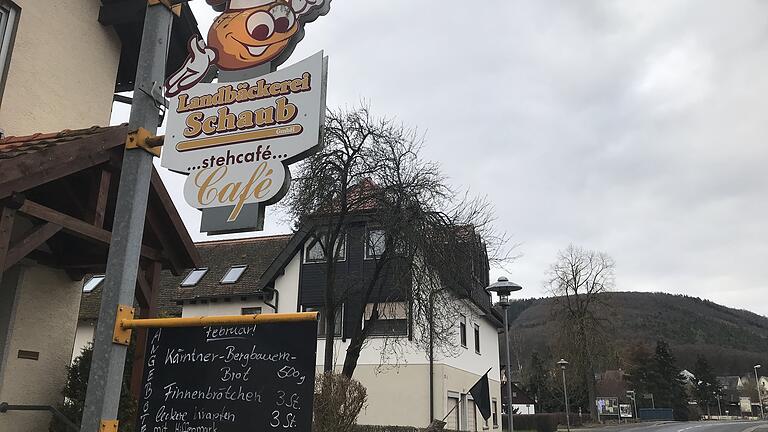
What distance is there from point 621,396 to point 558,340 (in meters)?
51.3

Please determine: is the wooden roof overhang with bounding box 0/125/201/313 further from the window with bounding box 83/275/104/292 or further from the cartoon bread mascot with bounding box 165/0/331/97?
the window with bounding box 83/275/104/292

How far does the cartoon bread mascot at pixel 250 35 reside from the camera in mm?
4047

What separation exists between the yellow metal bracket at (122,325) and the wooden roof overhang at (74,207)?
2.86 meters

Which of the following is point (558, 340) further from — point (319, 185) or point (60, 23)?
point (60, 23)

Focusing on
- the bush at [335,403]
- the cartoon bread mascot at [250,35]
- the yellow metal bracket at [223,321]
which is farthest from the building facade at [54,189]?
the bush at [335,403]

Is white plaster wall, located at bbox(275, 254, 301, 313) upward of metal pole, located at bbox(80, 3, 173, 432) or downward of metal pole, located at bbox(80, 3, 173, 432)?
upward

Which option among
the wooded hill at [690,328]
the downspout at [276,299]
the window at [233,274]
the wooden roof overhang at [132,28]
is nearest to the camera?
the wooden roof overhang at [132,28]

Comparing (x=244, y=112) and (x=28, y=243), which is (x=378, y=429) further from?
(x=244, y=112)

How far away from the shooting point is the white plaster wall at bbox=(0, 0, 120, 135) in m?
8.09

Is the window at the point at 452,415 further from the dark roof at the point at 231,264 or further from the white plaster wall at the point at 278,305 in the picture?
the dark roof at the point at 231,264

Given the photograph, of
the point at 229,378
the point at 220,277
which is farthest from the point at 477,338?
the point at 229,378

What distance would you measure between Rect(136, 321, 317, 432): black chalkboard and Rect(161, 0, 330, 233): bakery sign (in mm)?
663

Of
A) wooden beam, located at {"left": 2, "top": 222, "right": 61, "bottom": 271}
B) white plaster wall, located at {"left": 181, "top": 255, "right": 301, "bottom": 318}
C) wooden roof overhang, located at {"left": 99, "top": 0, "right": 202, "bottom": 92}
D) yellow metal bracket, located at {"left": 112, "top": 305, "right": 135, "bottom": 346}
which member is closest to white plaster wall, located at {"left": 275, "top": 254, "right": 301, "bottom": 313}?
white plaster wall, located at {"left": 181, "top": 255, "right": 301, "bottom": 318}

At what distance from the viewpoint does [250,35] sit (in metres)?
4.07
